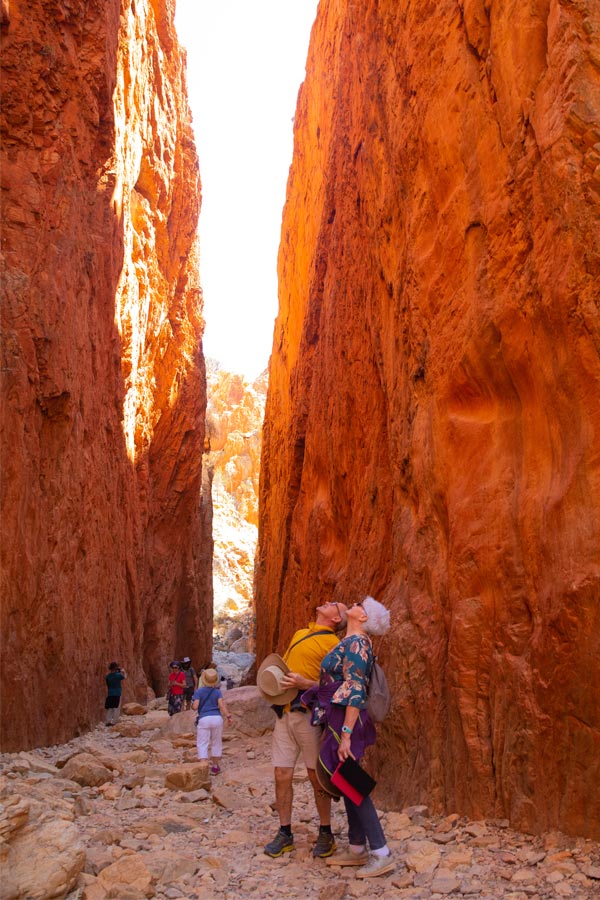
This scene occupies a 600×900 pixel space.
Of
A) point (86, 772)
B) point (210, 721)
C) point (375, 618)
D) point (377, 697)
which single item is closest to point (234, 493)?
point (210, 721)

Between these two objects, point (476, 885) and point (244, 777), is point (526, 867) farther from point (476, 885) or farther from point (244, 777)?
point (244, 777)

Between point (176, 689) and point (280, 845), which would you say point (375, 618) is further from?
point (176, 689)

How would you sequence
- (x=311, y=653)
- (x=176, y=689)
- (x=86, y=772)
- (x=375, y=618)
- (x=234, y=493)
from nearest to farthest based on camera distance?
(x=375, y=618) < (x=311, y=653) < (x=86, y=772) < (x=176, y=689) < (x=234, y=493)

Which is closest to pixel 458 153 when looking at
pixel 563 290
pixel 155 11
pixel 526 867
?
pixel 563 290

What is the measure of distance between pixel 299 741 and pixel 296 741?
0.14ft

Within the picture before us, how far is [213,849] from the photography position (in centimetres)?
511

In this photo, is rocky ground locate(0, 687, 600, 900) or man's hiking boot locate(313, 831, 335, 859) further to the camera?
man's hiking boot locate(313, 831, 335, 859)

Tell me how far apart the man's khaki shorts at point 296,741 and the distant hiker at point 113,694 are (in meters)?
8.65

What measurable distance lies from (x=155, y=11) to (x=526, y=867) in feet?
83.8

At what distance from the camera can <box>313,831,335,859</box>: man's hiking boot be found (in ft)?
15.6

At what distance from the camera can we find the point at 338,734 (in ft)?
15.0

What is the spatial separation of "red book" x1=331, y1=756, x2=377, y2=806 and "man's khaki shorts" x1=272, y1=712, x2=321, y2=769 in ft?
1.91

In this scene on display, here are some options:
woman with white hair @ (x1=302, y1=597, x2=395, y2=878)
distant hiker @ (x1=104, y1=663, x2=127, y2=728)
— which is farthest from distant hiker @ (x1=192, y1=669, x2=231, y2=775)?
distant hiker @ (x1=104, y1=663, x2=127, y2=728)

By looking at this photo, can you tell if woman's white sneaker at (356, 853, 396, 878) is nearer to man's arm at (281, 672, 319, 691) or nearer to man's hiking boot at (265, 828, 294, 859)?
man's hiking boot at (265, 828, 294, 859)
